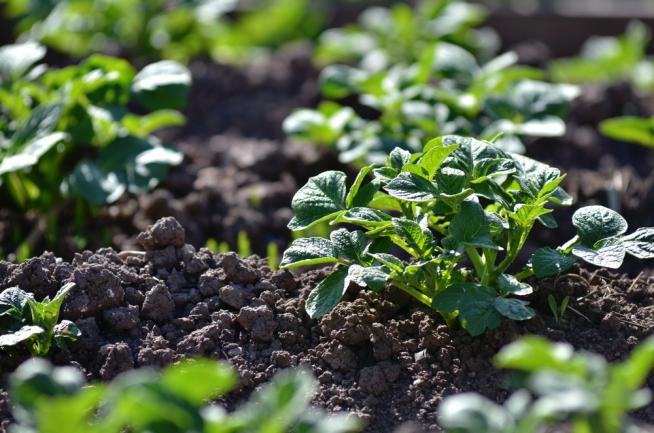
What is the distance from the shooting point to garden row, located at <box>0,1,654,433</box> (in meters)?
1.32

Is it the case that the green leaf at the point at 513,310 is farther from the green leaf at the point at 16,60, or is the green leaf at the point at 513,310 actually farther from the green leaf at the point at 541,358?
the green leaf at the point at 16,60

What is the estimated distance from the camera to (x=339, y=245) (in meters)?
1.88

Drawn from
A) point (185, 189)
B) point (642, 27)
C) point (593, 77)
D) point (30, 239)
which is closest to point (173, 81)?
point (185, 189)

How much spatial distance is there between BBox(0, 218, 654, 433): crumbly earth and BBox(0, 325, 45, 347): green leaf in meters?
0.09

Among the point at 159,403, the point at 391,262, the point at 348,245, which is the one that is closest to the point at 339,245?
the point at 348,245

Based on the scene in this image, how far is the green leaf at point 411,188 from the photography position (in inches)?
69.0

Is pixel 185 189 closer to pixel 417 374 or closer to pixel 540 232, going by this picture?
pixel 540 232

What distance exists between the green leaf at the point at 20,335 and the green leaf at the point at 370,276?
0.63 m

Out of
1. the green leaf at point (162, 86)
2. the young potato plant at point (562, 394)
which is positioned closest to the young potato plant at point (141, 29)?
the green leaf at point (162, 86)

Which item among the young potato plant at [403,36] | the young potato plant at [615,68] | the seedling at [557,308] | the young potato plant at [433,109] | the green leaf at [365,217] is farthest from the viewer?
the young potato plant at [615,68]

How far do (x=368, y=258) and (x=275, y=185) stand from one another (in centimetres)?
125

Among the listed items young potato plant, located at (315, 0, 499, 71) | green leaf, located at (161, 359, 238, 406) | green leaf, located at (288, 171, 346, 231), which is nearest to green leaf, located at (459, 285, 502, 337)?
green leaf, located at (288, 171, 346, 231)

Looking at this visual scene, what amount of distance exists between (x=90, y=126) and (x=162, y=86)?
0.25 metres

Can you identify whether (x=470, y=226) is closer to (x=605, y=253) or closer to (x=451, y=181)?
(x=451, y=181)
